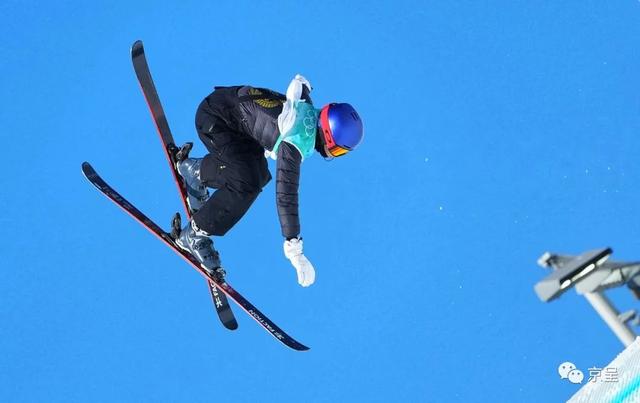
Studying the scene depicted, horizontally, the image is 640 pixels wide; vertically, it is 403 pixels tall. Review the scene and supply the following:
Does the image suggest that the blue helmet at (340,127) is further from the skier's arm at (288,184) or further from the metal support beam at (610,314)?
→ the metal support beam at (610,314)

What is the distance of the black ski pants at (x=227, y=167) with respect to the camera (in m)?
4.79

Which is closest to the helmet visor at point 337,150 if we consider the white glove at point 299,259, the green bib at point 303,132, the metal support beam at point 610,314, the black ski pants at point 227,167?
the green bib at point 303,132

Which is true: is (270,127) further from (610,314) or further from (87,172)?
(610,314)

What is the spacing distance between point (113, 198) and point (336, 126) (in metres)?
2.07

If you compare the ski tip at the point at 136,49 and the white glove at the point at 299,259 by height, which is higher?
the ski tip at the point at 136,49

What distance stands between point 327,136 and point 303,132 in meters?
0.12

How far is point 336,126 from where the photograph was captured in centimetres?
432

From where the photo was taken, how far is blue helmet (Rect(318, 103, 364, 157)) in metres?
4.32

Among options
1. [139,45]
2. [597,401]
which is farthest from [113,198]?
[597,401]

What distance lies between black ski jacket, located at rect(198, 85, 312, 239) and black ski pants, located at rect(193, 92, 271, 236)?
1.5 inches

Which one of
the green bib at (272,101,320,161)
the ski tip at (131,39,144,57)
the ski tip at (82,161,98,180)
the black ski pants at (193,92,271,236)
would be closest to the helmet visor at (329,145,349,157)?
the green bib at (272,101,320,161)

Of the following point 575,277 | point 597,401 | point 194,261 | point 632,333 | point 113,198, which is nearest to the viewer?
point 575,277

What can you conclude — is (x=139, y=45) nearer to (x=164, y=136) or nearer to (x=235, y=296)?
(x=164, y=136)

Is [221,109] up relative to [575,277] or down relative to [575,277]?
up
